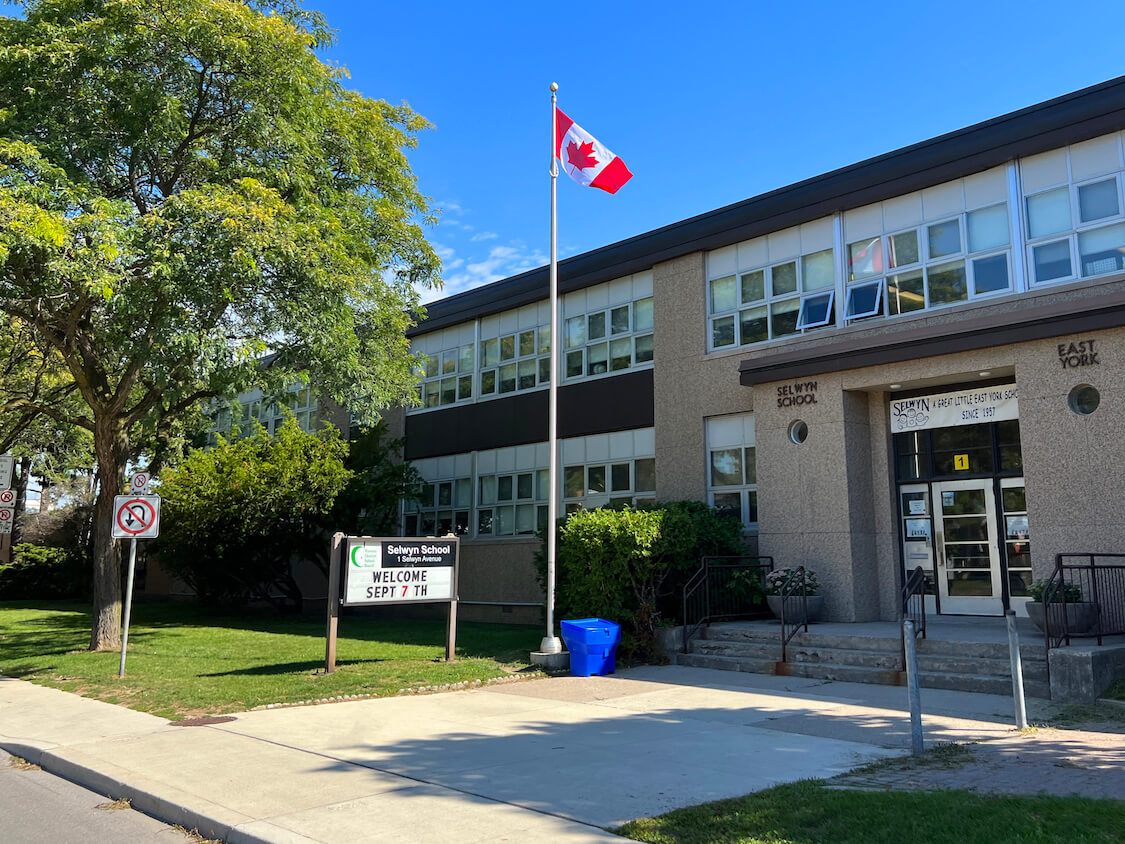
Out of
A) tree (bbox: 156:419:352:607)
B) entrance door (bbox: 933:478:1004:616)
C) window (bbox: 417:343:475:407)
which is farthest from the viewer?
window (bbox: 417:343:475:407)

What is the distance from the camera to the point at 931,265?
15531 millimetres

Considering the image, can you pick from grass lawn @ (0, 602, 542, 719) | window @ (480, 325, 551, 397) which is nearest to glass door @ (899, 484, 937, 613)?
grass lawn @ (0, 602, 542, 719)

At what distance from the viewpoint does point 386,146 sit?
695 inches

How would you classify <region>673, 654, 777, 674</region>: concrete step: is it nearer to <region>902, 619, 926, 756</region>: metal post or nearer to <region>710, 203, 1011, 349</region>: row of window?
<region>902, 619, 926, 756</region>: metal post

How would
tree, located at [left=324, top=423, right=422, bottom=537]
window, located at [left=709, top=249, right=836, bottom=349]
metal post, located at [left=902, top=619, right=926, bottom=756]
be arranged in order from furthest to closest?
tree, located at [left=324, top=423, right=422, bottom=537] → window, located at [left=709, top=249, right=836, bottom=349] → metal post, located at [left=902, top=619, right=926, bottom=756]

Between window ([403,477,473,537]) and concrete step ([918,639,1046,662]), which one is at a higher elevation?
window ([403,477,473,537])

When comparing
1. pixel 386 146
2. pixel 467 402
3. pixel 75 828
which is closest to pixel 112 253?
pixel 386 146

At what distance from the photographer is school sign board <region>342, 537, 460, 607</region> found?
13.3 meters

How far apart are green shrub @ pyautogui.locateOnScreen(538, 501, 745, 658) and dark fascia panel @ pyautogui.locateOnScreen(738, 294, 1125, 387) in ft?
10.8

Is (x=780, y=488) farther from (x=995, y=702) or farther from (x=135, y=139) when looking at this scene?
(x=135, y=139)

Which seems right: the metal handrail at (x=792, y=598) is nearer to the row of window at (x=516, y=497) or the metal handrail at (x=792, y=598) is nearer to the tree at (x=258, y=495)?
the row of window at (x=516, y=497)

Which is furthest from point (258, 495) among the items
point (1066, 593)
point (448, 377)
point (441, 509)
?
point (1066, 593)

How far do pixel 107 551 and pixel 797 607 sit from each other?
1197 cm

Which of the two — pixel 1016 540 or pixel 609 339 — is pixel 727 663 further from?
pixel 609 339
